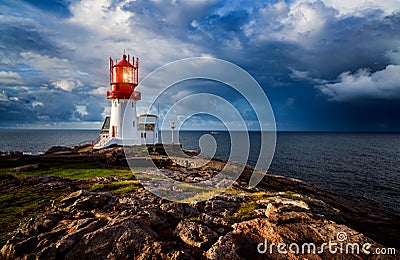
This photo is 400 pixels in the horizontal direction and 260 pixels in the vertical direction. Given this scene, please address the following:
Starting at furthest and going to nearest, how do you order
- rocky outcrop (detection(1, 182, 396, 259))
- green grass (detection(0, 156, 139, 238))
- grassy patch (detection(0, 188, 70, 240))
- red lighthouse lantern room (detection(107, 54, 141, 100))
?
red lighthouse lantern room (detection(107, 54, 141, 100)) → green grass (detection(0, 156, 139, 238)) → grassy patch (detection(0, 188, 70, 240)) → rocky outcrop (detection(1, 182, 396, 259))

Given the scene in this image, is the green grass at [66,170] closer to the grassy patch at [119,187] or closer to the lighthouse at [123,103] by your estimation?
the grassy patch at [119,187]

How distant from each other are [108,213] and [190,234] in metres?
4.36

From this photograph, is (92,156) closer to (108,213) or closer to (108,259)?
(108,213)

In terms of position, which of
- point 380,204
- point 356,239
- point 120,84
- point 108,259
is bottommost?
point 380,204

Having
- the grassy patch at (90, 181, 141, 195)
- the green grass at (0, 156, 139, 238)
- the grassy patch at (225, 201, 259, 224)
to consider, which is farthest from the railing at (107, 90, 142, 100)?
the grassy patch at (225, 201, 259, 224)

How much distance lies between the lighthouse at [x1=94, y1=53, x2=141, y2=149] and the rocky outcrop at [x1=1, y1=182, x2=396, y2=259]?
1292 inches

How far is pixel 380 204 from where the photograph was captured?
3291cm

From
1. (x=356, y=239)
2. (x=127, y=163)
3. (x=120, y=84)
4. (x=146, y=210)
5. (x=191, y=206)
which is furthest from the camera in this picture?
(x=120, y=84)

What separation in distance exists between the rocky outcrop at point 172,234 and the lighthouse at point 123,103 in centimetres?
3280

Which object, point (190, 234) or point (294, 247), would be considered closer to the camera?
point (294, 247)

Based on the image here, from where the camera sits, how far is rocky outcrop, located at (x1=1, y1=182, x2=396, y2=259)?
8.73 metres

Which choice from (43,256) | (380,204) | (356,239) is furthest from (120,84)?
(380,204)

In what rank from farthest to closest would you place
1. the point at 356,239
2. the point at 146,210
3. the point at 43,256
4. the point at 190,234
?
the point at 146,210
the point at 190,234
the point at 356,239
the point at 43,256

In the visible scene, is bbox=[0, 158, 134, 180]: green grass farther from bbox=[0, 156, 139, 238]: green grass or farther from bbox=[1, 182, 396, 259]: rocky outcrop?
bbox=[1, 182, 396, 259]: rocky outcrop
